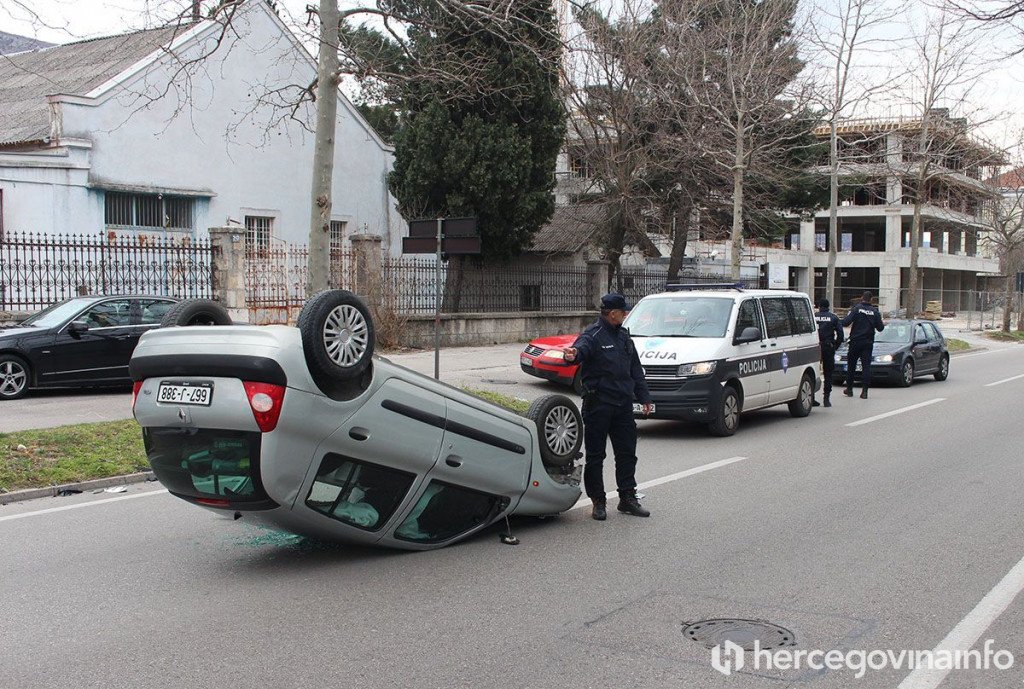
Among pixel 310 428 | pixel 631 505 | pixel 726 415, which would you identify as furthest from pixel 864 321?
pixel 310 428

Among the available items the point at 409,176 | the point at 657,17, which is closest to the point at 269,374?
the point at 409,176

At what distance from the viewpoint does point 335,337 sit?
5.64 metres

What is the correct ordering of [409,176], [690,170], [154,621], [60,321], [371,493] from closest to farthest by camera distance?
1. [154,621]
2. [371,493]
3. [60,321]
4. [409,176]
5. [690,170]

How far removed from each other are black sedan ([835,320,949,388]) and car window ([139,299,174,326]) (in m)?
13.0

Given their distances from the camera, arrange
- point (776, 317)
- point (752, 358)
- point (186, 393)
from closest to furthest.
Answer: point (186, 393) → point (752, 358) → point (776, 317)

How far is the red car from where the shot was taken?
56.6ft

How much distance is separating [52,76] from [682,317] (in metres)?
22.8

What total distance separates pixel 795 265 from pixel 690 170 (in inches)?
1246

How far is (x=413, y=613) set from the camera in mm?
5418

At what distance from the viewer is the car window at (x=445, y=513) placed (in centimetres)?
647

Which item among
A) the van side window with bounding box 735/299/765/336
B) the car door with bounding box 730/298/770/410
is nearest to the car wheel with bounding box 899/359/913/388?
the car door with bounding box 730/298/770/410

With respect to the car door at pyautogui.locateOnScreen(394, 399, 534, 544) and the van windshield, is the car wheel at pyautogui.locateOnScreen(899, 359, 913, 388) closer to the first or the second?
the van windshield

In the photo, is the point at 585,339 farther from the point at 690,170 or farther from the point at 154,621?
the point at 690,170

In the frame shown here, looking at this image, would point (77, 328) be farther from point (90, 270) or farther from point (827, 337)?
point (827, 337)
